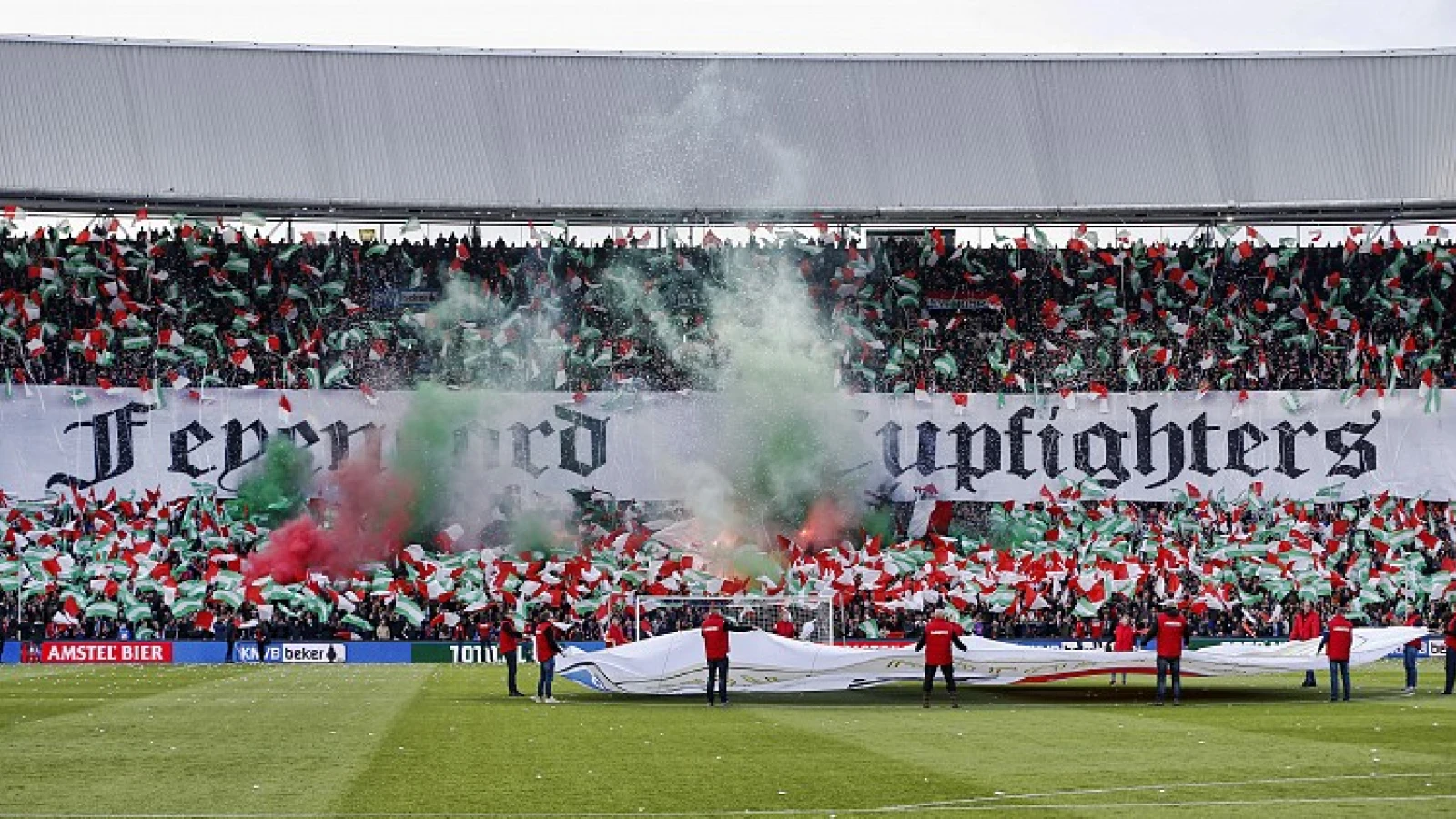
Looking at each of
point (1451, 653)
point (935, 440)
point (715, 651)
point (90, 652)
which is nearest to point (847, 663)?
point (715, 651)

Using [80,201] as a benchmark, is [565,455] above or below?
below

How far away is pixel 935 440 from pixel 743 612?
34.4ft

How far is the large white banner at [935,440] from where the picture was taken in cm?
5116

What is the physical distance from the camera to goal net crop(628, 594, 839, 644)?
4462 cm

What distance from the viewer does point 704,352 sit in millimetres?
53750

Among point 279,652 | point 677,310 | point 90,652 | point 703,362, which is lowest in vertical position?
point 279,652

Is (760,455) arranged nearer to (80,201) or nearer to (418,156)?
(418,156)

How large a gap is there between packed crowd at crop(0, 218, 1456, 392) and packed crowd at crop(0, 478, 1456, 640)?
461 cm

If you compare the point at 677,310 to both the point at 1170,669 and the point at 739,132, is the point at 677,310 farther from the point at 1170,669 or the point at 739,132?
the point at 1170,669

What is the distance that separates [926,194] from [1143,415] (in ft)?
31.6

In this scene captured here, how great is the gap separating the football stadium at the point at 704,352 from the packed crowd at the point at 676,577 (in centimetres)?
13

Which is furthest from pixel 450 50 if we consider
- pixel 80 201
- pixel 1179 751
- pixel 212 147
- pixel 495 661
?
pixel 1179 751

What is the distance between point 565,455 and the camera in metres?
52.1

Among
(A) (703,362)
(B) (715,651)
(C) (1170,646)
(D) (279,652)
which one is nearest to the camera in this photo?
(C) (1170,646)
